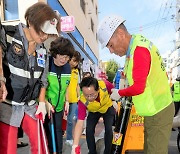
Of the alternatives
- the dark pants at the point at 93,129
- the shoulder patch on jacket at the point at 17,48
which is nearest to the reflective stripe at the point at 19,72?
the shoulder patch on jacket at the point at 17,48

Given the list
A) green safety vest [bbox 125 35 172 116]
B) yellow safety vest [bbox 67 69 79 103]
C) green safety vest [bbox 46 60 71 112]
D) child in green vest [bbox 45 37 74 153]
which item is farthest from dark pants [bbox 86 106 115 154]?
green safety vest [bbox 125 35 172 116]

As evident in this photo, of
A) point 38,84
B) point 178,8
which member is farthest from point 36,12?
point 178,8

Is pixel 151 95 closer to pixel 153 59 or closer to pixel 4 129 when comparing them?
pixel 153 59

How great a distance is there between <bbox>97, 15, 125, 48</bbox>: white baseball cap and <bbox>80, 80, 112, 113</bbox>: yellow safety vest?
1.27 meters

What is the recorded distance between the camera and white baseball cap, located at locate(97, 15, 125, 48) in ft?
7.57

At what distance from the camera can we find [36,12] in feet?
7.97

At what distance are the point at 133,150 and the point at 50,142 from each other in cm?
126

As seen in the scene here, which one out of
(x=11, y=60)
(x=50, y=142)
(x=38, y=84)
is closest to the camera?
(x=11, y=60)

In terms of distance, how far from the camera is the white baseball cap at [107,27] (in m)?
2.31

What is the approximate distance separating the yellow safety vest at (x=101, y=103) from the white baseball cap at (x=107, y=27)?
1.27 meters

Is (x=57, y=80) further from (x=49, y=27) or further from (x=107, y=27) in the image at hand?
(x=107, y=27)

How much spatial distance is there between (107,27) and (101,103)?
1546mm

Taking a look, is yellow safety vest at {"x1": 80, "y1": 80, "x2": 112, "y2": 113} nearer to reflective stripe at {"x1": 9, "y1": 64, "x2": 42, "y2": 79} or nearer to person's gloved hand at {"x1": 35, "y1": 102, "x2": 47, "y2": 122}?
person's gloved hand at {"x1": 35, "y1": 102, "x2": 47, "y2": 122}

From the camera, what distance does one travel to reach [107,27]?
2330mm
